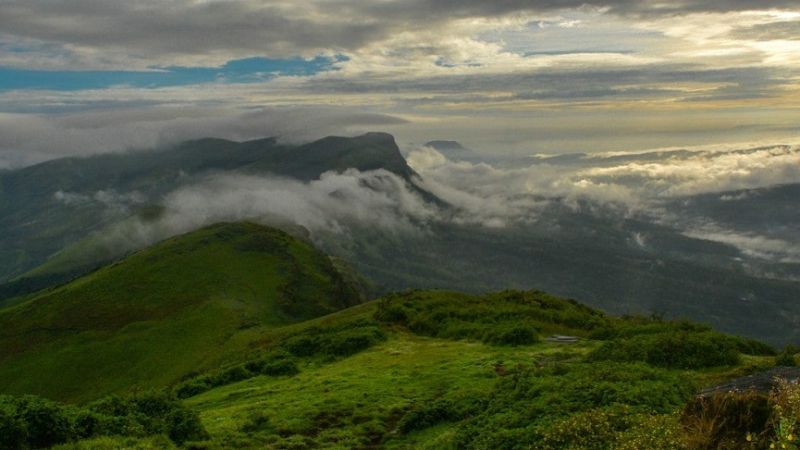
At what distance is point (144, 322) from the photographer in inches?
5876

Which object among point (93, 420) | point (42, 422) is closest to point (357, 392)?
point (93, 420)

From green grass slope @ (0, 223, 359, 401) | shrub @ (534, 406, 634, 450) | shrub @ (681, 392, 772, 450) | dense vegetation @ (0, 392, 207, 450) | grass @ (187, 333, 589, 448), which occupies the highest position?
shrub @ (681, 392, 772, 450)

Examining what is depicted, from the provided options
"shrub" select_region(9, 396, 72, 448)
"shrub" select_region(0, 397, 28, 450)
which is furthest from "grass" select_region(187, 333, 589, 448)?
"shrub" select_region(0, 397, 28, 450)

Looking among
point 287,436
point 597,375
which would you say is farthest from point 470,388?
point 287,436

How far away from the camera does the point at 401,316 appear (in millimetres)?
71625

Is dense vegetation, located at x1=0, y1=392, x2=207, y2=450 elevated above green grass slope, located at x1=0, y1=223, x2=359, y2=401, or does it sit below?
above

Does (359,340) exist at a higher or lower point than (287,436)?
lower

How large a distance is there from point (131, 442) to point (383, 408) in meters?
14.0

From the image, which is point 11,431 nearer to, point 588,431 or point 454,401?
point 454,401

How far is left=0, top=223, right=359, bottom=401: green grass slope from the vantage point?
120 metres

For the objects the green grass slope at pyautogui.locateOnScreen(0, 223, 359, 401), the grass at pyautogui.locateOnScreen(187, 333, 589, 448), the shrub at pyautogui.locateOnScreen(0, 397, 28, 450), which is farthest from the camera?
the green grass slope at pyautogui.locateOnScreen(0, 223, 359, 401)

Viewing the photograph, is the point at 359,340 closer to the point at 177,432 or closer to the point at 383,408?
the point at 383,408

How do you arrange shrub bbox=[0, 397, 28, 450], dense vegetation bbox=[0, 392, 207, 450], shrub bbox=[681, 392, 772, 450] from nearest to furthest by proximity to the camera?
shrub bbox=[681, 392, 772, 450] → shrub bbox=[0, 397, 28, 450] → dense vegetation bbox=[0, 392, 207, 450]

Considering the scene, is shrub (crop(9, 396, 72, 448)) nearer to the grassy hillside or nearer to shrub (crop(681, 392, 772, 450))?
the grassy hillside
